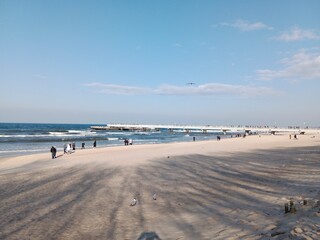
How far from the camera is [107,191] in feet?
45.7

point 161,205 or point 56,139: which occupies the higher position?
point 56,139

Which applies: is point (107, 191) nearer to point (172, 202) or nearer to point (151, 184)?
point (151, 184)

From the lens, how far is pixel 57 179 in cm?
1730

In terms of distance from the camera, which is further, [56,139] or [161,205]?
[56,139]

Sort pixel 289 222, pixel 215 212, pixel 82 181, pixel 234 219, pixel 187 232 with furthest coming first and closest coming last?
pixel 82 181
pixel 215 212
pixel 234 219
pixel 187 232
pixel 289 222

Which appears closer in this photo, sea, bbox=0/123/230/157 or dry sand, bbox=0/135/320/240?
dry sand, bbox=0/135/320/240

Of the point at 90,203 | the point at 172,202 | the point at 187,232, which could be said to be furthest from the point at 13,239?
the point at 172,202

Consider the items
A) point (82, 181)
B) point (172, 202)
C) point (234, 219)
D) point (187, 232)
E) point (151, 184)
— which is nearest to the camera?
point (187, 232)

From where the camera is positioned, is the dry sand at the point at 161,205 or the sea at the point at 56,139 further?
the sea at the point at 56,139

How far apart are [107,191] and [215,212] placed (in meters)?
5.64

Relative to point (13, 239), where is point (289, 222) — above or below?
above

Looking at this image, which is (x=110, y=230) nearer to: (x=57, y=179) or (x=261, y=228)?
(x=261, y=228)

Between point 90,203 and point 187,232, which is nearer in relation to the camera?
point 187,232

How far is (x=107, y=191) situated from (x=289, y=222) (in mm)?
8399
